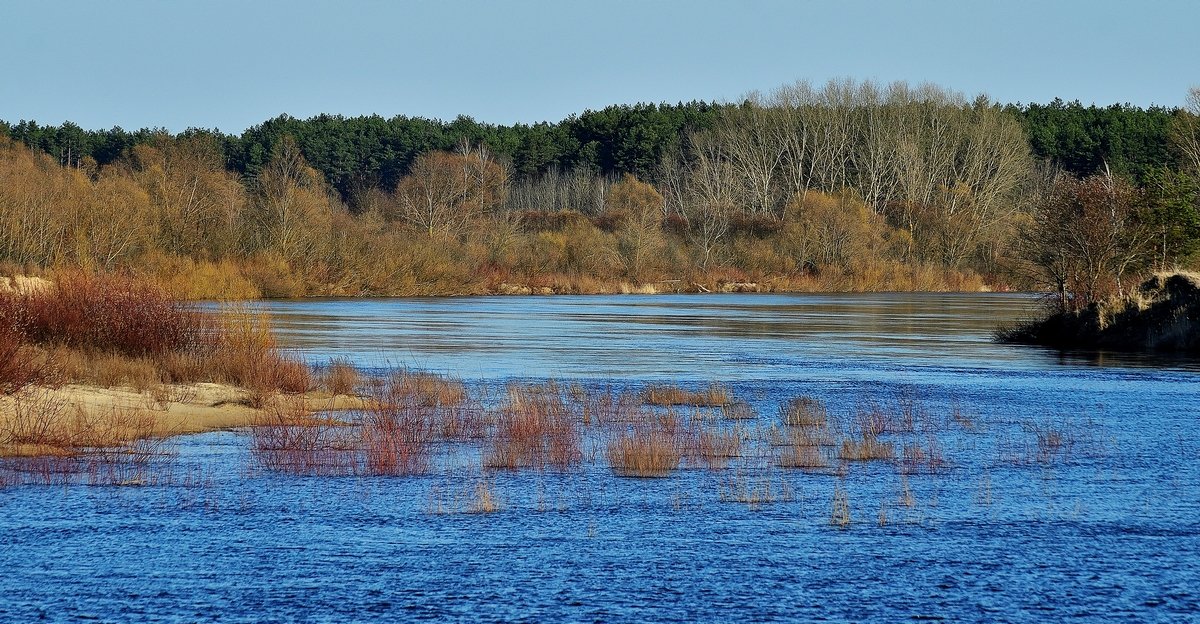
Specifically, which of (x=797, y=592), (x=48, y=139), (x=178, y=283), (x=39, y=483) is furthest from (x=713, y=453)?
(x=48, y=139)

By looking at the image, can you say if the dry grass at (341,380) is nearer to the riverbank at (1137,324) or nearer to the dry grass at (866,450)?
the dry grass at (866,450)

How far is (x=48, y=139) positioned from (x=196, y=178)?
7585 centimetres

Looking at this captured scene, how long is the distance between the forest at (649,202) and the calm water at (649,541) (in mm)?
26835

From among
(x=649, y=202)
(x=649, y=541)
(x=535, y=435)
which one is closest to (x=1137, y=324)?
(x=535, y=435)

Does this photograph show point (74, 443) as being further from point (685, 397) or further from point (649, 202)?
point (649, 202)

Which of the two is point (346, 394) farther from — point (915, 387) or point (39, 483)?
point (915, 387)

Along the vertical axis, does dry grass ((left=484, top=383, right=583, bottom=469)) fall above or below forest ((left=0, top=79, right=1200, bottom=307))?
below

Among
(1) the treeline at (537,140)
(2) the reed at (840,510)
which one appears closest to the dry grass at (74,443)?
(2) the reed at (840,510)

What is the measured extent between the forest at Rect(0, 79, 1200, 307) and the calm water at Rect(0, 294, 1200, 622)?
88.0ft

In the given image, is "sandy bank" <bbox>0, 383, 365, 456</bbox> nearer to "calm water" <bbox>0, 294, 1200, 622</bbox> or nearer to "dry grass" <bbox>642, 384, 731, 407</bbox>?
"calm water" <bbox>0, 294, 1200, 622</bbox>

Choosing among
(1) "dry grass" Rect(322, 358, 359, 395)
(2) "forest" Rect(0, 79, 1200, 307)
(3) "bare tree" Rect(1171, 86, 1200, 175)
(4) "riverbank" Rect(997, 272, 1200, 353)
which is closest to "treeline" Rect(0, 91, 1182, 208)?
(2) "forest" Rect(0, 79, 1200, 307)

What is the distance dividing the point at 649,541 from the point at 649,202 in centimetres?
9082

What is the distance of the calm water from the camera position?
30.7ft

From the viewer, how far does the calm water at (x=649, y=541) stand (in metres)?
9.34
